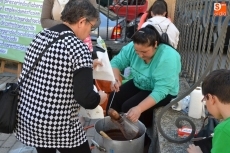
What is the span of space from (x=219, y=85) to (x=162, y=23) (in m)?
2.87

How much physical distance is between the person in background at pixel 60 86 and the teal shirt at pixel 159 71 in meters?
0.98

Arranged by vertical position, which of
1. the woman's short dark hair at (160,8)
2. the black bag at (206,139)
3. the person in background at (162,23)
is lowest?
the black bag at (206,139)

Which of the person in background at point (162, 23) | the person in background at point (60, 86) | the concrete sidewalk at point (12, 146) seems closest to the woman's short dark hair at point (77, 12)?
the person in background at point (60, 86)

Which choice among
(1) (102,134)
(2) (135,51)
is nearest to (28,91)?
(1) (102,134)

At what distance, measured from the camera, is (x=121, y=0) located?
10.2m

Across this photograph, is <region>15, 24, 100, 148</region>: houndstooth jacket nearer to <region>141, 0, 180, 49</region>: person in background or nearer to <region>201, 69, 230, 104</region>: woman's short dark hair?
<region>201, 69, 230, 104</region>: woman's short dark hair

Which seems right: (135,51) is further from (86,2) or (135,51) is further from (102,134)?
(86,2)

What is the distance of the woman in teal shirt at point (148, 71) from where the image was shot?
3059 millimetres

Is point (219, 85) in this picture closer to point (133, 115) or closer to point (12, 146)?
point (133, 115)

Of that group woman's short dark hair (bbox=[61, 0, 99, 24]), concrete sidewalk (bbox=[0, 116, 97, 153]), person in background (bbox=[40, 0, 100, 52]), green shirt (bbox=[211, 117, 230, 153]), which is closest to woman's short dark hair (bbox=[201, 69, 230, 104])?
green shirt (bbox=[211, 117, 230, 153])

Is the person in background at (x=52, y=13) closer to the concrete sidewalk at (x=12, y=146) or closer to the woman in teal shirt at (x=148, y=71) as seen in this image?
the woman in teal shirt at (x=148, y=71)

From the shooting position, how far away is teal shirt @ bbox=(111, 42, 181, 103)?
10.2 ft

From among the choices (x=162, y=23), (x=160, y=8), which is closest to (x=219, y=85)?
(x=162, y=23)

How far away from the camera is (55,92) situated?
2.12 metres
